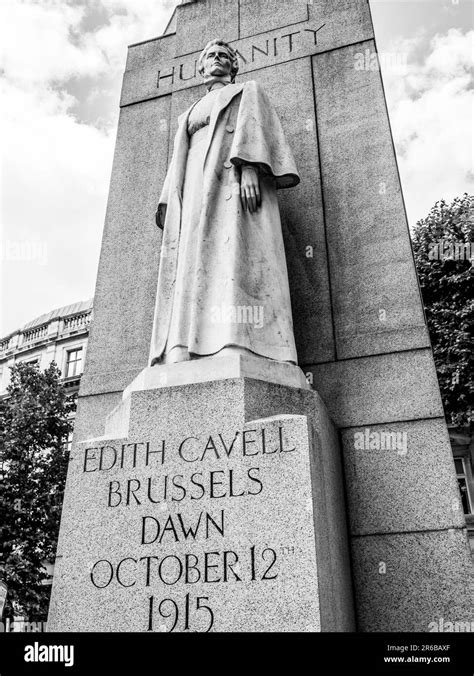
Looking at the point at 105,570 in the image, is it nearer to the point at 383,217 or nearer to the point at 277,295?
the point at 277,295

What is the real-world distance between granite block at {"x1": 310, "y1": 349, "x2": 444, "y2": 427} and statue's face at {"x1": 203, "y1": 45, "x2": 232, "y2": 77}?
13.5ft

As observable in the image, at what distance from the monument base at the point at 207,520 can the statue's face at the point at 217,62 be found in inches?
174

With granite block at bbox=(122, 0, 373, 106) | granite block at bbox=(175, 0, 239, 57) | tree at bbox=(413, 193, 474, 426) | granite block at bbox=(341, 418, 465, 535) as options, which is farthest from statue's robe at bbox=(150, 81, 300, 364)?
tree at bbox=(413, 193, 474, 426)

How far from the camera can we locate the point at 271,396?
5.87 metres

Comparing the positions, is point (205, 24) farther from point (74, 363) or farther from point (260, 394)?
point (74, 363)

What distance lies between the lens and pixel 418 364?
712cm

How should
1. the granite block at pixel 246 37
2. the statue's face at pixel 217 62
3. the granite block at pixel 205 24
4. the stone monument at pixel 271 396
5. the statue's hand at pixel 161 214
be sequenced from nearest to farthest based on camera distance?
1. the stone monument at pixel 271 396
2. the statue's hand at pixel 161 214
3. the statue's face at pixel 217 62
4. the granite block at pixel 246 37
5. the granite block at pixel 205 24

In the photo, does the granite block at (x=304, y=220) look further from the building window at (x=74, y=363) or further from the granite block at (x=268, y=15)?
the building window at (x=74, y=363)

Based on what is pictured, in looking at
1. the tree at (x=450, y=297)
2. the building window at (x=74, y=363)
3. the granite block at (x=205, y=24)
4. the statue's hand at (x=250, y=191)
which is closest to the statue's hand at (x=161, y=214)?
the statue's hand at (x=250, y=191)

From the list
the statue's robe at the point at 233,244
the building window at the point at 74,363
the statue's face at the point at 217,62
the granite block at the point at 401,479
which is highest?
the building window at the point at 74,363

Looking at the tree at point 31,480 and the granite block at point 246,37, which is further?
the tree at point 31,480

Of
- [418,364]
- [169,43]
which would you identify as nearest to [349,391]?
[418,364]

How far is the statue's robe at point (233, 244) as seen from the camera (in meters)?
6.43

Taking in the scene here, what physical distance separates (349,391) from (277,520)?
249 cm
